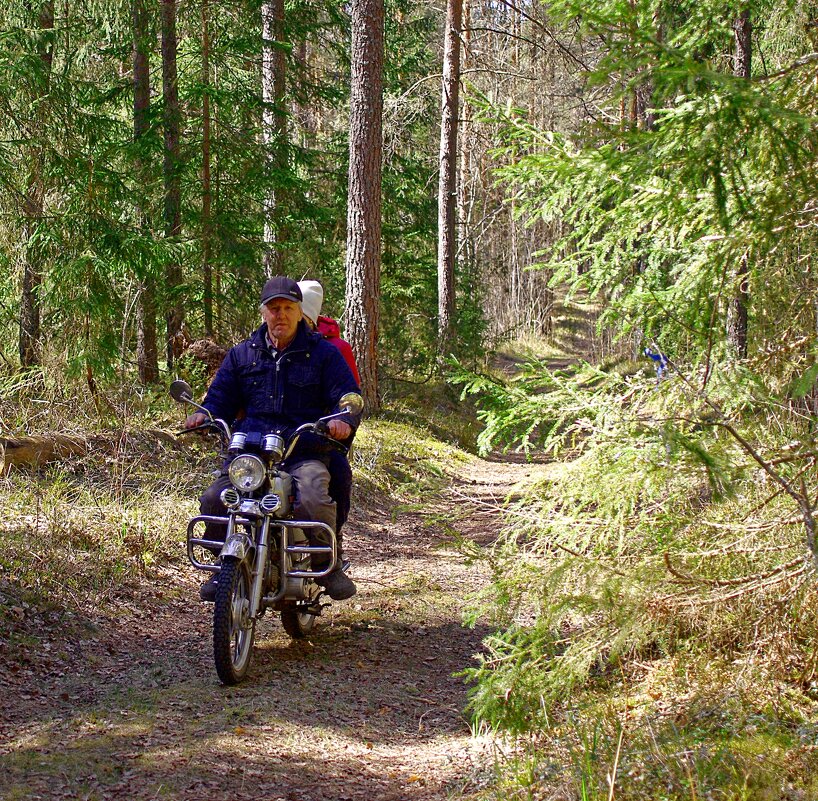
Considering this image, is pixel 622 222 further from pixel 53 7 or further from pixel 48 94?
pixel 53 7

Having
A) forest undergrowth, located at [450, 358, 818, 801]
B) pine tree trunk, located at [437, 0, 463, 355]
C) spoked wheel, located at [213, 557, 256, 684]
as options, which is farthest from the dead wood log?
pine tree trunk, located at [437, 0, 463, 355]

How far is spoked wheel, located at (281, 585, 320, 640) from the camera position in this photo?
19.0 ft

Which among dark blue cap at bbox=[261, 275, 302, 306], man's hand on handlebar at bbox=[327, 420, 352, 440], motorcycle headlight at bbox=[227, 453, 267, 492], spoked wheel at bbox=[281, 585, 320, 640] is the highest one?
dark blue cap at bbox=[261, 275, 302, 306]

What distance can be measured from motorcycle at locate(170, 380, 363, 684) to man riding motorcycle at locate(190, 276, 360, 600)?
0.13 meters

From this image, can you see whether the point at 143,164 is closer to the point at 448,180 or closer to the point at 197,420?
the point at 448,180

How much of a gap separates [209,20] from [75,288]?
5.33m

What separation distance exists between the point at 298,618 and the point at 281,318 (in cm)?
201

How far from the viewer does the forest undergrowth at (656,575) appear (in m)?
4.02

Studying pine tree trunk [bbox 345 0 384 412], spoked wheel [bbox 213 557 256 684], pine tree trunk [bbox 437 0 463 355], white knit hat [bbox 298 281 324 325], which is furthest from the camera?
pine tree trunk [bbox 437 0 463 355]

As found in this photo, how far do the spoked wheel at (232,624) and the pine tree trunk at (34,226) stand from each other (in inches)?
232

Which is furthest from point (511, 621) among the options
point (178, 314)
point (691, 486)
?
point (178, 314)

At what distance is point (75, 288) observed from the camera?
9.84 metres

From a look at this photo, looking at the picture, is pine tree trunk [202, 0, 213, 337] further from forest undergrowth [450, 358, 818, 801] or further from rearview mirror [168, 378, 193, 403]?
forest undergrowth [450, 358, 818, 801]

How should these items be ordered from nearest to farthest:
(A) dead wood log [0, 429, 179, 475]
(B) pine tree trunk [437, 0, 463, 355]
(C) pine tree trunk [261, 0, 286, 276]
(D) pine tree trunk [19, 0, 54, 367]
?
(A) dead wood log [0, 429, 179, 475] → (D) pine tree trunk [19, 0, 54, 367] → (C) pine tree trunk [261, 0, 286, 276] → (B) pine tree trunk [437, 0, 463, 355]
